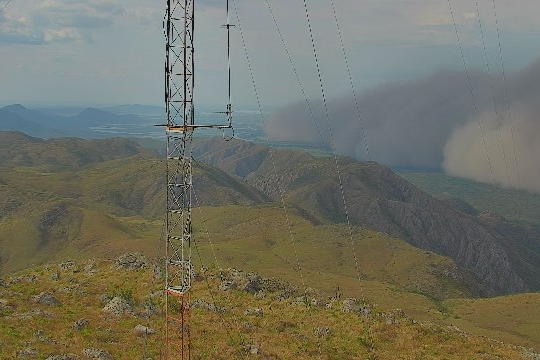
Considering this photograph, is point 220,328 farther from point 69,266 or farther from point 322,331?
point 69,266

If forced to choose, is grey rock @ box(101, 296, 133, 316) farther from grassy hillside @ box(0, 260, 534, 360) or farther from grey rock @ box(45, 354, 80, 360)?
grey rock @ box(45, 354, 80, 360)

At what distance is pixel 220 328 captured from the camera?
39781 mm

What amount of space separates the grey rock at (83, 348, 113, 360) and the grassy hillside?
0.50 m

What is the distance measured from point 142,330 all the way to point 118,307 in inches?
240

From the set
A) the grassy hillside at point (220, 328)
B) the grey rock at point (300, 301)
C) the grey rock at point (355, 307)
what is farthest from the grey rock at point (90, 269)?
the grey rock at point (355, 307)

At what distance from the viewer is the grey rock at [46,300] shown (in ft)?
139

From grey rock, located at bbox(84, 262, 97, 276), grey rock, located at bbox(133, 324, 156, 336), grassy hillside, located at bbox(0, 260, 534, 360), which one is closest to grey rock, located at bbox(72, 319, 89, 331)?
grassy hillside, located at bbox(0, 260, 534, 360)

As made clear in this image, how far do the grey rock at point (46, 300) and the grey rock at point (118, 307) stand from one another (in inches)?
168

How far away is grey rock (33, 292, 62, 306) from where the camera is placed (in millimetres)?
42312

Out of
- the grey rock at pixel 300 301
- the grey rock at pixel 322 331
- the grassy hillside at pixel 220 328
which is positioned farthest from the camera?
the grey rock at pixel 300 301

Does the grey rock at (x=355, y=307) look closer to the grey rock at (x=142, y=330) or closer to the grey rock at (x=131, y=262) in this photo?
the grey rock at (x=142, y=330)

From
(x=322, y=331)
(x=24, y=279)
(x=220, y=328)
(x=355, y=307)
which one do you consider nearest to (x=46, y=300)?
(x=24, y=279)

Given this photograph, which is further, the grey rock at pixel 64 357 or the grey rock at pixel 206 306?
the grey rock at pixel 206 306

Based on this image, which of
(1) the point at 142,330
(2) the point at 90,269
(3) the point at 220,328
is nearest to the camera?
(1) the point at 142,330
